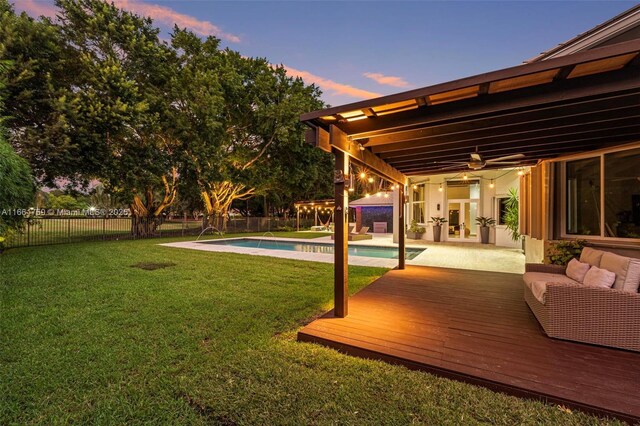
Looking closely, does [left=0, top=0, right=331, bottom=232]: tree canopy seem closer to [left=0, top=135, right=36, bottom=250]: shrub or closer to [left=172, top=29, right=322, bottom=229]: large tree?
[left=172, top=29, right=322, bottom=229]: large tree

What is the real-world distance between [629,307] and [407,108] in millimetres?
2936

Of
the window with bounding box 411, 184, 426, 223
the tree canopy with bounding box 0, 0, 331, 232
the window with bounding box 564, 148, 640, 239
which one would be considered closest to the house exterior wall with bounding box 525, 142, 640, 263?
the window with bounding box 564, 148, 640, 239

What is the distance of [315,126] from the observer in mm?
3496

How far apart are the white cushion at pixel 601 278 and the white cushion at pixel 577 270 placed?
44 cm

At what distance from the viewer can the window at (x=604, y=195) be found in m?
4.63

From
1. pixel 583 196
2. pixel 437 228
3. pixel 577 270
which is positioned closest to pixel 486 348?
pixel 577 270

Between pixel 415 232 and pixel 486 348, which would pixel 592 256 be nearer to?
pixel 486 348

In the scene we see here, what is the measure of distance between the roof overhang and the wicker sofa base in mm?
1898

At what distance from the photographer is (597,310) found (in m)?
2.85

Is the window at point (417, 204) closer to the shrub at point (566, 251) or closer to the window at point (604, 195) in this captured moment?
the window at point (604, 195)

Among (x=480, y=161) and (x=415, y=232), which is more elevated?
(x=480, y=161)

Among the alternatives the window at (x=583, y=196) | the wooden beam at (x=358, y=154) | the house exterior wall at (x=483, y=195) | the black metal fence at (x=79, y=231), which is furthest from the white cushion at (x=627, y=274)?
the black metal fence at (x=79, y=231)

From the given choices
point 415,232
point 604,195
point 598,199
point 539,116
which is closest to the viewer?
point 539,116

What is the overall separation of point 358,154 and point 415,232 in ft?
39.5
